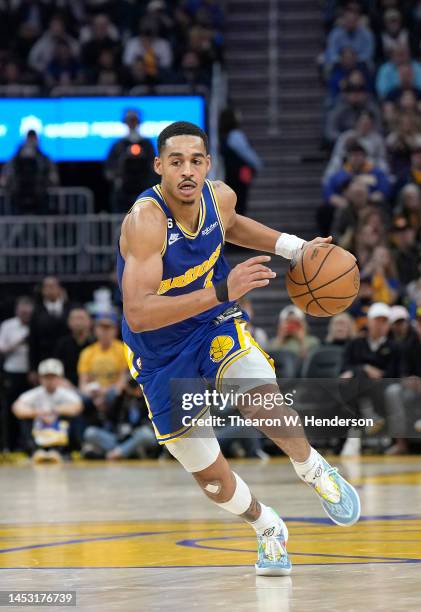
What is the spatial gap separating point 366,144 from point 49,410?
5.68m

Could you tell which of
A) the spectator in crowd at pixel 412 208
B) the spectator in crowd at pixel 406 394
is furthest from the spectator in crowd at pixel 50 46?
the spectator in crowd at pixel 406 394

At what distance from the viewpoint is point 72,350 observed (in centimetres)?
1627

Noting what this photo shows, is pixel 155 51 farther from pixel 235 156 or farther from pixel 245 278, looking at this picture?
pixel 245 278

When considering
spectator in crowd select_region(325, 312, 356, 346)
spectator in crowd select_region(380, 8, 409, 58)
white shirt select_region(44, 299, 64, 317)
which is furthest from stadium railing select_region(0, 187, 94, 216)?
spectator in crowd select_region(380, 8, 409, 58)

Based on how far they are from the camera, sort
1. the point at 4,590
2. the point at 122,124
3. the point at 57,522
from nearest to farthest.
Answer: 1. the point at 4,590
2. the point at 57,522
3. the point at 122,124

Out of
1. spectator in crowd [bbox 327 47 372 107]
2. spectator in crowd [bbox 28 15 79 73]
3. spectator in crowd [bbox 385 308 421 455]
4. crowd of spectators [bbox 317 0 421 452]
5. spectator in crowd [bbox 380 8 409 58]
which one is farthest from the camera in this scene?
spectator in crowd [bbox 28 15 79 73]

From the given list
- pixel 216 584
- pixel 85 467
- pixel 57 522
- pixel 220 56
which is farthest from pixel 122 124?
pixel 216 584

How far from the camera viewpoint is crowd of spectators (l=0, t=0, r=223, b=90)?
19.4 m

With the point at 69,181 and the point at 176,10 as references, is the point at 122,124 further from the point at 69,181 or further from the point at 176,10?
the point at 176,10

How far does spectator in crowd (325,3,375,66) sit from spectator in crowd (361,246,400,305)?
495 centimetres

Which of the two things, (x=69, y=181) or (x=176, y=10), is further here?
(x=176, y=10)

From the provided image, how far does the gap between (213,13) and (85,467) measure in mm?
9308

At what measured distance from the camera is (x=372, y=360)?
48.0ft

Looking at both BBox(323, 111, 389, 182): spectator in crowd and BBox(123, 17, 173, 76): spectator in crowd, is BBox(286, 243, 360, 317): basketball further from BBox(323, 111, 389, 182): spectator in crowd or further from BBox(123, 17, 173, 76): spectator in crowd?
BBox(123, 17, 173, 76): spectator in crowd
